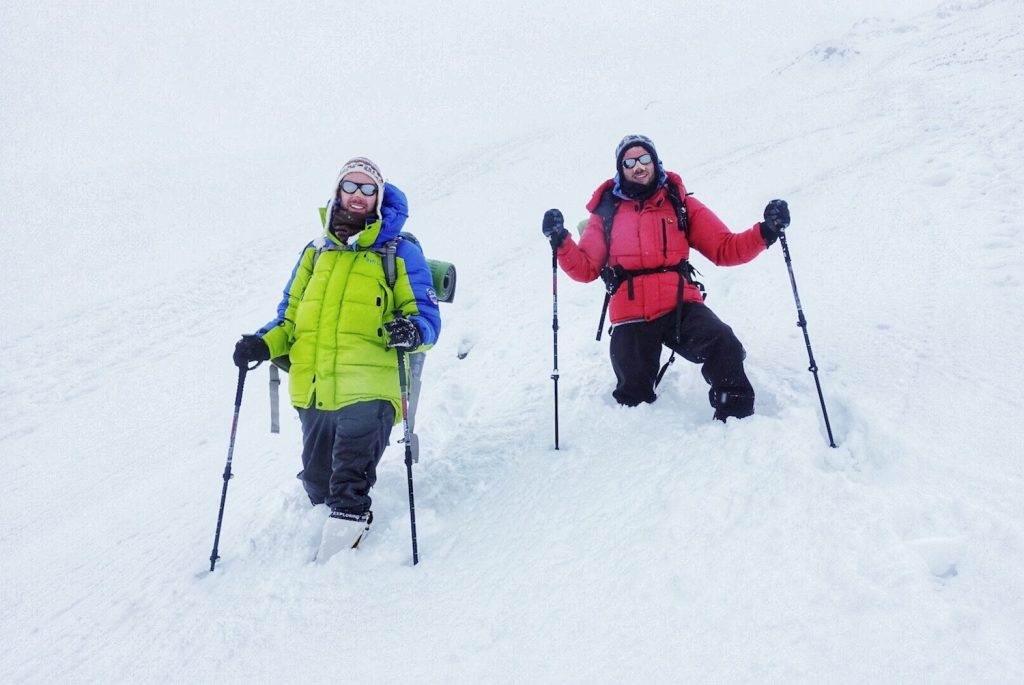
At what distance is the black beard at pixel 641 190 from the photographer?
504cm

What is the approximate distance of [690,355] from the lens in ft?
15.3

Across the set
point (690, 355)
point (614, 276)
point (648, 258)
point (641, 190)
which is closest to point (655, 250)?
point (648, 258)

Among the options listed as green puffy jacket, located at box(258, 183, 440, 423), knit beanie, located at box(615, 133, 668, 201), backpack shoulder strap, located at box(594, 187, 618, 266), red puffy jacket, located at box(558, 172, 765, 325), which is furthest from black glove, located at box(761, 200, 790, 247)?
green puffy jacket, located at box(258, 183, 440, 423)

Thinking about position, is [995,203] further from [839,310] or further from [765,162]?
[765,162]

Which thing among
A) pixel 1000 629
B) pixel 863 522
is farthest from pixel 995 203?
pixel 1000 629

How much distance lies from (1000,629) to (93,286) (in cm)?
1608

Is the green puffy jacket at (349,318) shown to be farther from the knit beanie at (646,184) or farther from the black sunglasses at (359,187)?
the knit beanie at (646,184)

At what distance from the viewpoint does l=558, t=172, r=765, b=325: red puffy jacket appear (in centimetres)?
484

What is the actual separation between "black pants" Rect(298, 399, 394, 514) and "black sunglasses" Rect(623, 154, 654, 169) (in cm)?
273

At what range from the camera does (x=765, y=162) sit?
12.0 metres

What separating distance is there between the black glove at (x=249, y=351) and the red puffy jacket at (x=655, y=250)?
230 centimetres

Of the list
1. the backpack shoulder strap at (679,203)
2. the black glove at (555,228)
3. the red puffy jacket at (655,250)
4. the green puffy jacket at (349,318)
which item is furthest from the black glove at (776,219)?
the green puffy jacket at (349,318)

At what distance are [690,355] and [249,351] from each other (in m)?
3.14

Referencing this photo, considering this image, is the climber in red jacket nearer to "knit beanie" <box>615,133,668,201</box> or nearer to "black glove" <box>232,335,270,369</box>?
"knit beanie" <box>615,133,668,201</box>
